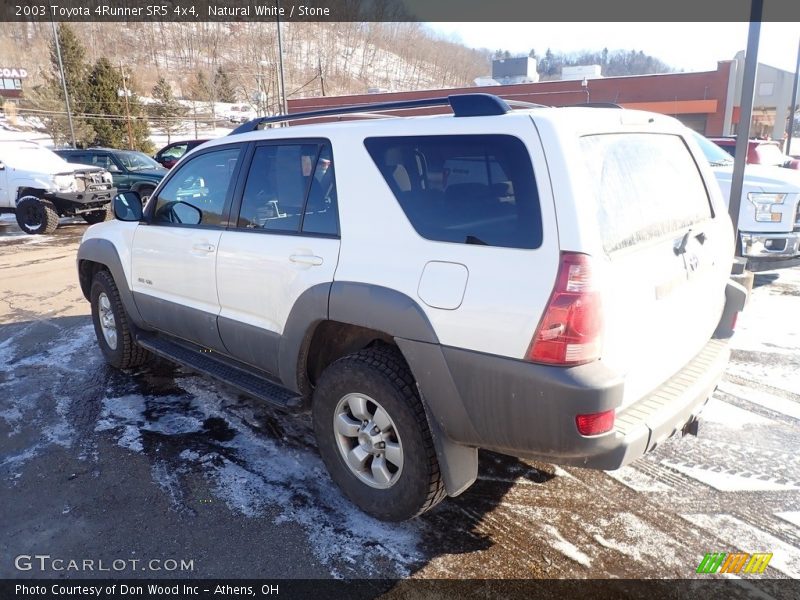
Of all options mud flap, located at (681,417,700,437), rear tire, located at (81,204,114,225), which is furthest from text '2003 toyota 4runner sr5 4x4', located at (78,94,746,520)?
rear tire, located at (81,204,114,225)

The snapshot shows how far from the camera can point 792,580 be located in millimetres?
2477

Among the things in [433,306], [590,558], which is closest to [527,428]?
[433,306]

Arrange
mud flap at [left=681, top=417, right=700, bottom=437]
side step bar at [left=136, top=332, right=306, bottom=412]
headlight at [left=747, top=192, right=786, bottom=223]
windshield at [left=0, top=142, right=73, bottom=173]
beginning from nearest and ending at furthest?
mud flap at [left=681, top=417, right=700, bottom=437]
side step bar at [left=136, top=332, right=306, bottom=412]
headlight at [left=747, top=192, right=786, bottom=223]
windshield at [left=0, top=142, right=73, bottom=173]

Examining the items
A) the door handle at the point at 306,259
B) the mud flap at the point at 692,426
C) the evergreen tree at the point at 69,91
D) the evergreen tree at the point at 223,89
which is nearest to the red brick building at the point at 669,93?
the evergreen tree at the point at 69,91

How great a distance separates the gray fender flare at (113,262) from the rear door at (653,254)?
3.58m

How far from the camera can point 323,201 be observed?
304 cm

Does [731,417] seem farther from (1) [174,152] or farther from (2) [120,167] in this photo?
(1) [174,152]

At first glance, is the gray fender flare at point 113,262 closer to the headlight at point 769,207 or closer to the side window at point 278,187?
the side window at point 278,187

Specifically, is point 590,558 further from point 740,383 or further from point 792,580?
point 740,383

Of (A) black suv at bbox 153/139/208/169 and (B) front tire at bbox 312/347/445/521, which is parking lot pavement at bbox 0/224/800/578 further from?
(A) black suv at bbox 153/139/208/169

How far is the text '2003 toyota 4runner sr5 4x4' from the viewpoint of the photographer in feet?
7.30

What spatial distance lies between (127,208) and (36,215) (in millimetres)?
9844

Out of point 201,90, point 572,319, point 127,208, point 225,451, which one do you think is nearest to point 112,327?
point 127,208

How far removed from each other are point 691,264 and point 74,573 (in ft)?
10.3
